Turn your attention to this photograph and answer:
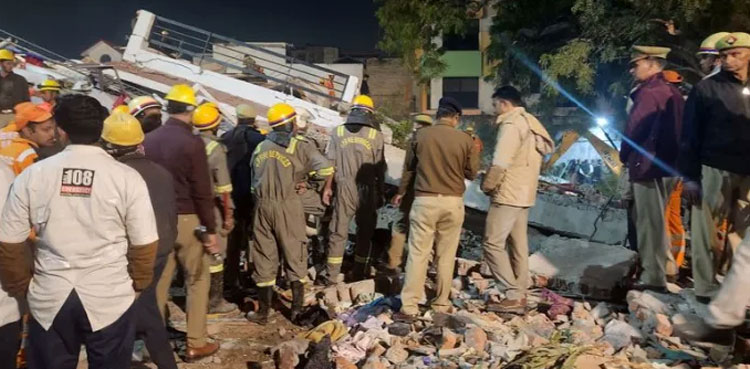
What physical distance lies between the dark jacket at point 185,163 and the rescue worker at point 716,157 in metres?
3.42

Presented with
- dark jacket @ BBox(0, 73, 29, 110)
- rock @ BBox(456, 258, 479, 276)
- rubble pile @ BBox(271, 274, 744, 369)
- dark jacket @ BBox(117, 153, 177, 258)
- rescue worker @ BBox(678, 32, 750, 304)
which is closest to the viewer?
dark jacket @ BBox(117, 153, 177, 258)

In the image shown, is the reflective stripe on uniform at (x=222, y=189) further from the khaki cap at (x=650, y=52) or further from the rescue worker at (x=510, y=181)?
the khaki cap at (x=650, y=52)

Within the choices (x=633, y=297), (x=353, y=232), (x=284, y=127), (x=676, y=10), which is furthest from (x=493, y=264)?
(x=676, y=10)

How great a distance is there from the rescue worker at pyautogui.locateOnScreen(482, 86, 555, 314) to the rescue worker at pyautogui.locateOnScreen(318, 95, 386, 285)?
6.07ft

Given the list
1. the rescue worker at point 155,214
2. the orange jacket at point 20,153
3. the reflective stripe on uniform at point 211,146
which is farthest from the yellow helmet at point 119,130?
the reflective stripe on uniform at point 211,146

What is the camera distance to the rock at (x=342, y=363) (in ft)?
15.0

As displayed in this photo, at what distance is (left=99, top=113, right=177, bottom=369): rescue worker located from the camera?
3496 millimetres

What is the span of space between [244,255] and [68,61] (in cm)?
675

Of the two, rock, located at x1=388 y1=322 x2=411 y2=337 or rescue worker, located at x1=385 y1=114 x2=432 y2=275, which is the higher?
rescue worker, located at x1=385 y1=114 x2=432 y2=275

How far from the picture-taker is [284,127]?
577 centimetres

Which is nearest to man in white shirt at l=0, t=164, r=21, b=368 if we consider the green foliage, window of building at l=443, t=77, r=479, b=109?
the green foliage

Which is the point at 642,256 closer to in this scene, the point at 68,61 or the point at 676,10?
the point at 676,10

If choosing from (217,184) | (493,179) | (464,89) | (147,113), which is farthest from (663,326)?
(464,89)

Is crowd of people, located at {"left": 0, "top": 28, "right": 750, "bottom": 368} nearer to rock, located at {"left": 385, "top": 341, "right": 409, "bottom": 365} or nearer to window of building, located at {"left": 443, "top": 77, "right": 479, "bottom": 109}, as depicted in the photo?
rock, located at {"left": 385, "top": 341, "right": 409, "bottom": 365}
